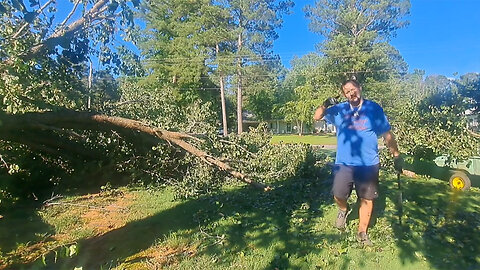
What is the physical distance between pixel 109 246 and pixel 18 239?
4.05 ft

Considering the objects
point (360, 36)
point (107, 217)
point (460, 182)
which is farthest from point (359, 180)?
point (360, 36)

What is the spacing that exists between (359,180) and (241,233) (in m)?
1.52

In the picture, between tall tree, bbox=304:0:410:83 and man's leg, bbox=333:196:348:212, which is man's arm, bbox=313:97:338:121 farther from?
tall tree, bbox=304:0:410:83

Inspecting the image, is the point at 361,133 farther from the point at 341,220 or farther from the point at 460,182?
the point at 460,182

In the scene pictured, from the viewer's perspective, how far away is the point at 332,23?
99.0 feet

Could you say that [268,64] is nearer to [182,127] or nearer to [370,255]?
[182,127]

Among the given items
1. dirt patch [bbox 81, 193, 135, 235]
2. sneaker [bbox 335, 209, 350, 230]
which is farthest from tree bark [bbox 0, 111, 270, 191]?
sneaker [bbox 335, 209, 350, 230]

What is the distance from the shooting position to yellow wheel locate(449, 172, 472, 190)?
767 cm

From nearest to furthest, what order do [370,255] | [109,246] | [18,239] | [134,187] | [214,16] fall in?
[370,255] < [109,246] < [18,239] < [134,187] < [214,16]

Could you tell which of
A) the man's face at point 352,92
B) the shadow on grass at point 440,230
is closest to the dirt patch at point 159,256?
the shadow on grass at point 440,230

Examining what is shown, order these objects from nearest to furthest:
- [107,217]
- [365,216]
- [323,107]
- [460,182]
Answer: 1. [365,216]
2. [323,107]
3. [107,217]
4. [460,182]

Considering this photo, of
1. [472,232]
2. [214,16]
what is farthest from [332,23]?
[472,232]

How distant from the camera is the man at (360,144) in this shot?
3.93 meters

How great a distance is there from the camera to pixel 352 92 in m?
3.94
